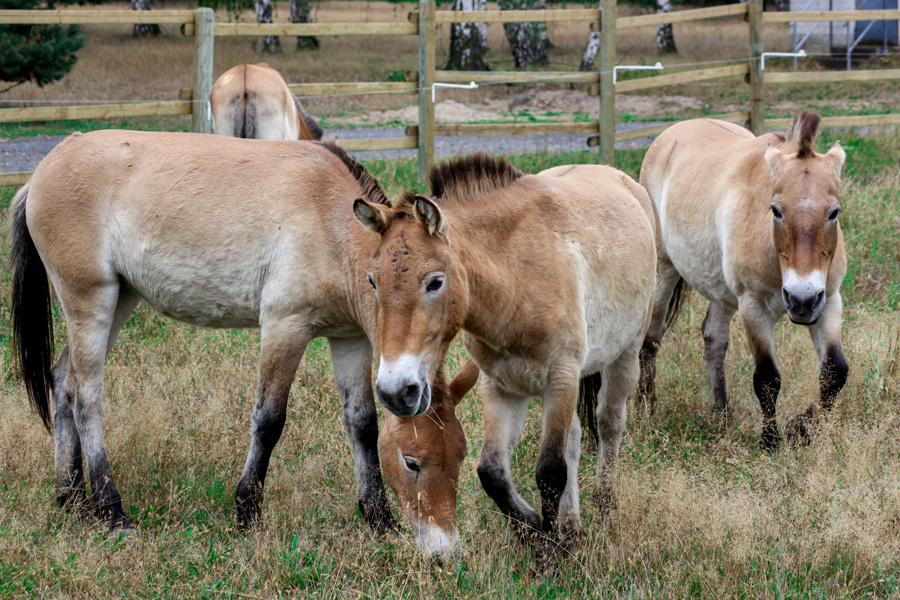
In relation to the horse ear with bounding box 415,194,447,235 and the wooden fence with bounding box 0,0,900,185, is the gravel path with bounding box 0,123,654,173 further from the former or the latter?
the horse ear with bounding box 415,194,447,235

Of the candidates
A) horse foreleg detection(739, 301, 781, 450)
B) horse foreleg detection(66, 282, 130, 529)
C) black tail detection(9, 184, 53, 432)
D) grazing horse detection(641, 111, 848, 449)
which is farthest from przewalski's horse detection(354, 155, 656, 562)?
black tail detection(9, 184, 53, 432)

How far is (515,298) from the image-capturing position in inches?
142

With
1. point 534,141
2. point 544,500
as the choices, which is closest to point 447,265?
point 544,500

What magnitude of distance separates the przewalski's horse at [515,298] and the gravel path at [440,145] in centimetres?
763

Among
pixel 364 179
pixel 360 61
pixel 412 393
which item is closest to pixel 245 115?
pixel 364 179

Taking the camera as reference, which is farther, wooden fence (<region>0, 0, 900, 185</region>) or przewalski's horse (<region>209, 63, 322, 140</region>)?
wooden fence (<region>0, 0, 900, 185</region>)

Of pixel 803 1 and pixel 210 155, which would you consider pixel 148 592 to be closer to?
pixel 210 155

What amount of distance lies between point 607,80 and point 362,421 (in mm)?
7922

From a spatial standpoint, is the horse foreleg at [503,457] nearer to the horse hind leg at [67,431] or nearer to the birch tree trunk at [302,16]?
the horse hind leg at [67,431]

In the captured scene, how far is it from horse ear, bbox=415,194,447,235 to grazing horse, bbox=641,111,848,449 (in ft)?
7.43

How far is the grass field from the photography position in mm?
3502

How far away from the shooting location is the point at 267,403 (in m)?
4.18

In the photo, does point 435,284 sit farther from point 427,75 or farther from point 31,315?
point 427,75

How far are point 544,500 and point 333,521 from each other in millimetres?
1121
